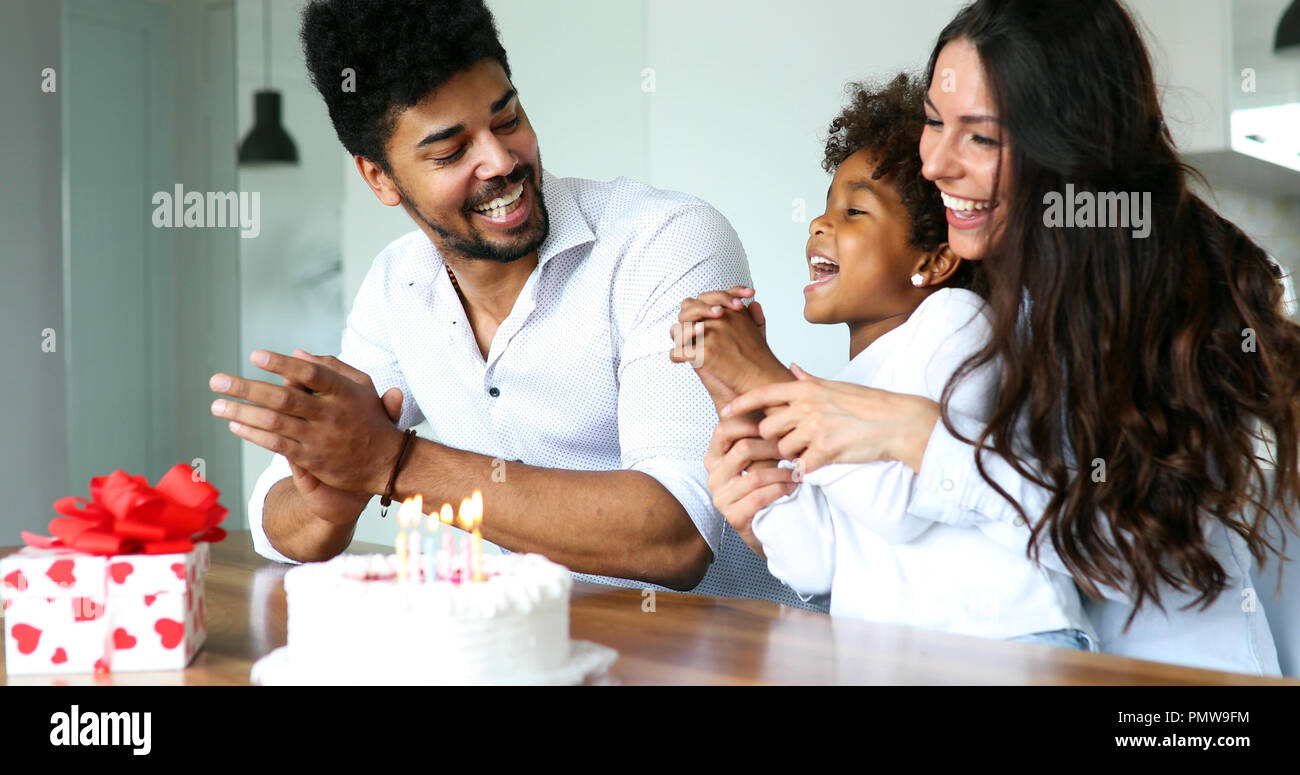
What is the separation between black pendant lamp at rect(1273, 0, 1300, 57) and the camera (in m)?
2.56

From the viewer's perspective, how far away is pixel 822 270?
5.82 feet

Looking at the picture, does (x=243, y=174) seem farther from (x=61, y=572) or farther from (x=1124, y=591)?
(x=1124, y=591)

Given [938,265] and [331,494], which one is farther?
[938,265]

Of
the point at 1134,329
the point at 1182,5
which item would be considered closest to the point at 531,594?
the point at 1134,329

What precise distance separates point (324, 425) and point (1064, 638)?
897 mm

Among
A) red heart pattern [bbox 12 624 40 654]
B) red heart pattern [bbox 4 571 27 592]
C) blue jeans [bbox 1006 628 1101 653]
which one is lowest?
blue jeans [bbox 1006 628 1101 653]

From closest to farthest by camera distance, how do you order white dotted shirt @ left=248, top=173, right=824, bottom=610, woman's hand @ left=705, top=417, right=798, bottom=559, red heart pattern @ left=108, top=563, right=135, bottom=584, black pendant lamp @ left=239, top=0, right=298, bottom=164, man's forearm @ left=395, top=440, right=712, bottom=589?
red heart pattern @ left=108, top=563, right=135, bottom=584, woman's hand @ left=705, top=417, right=798, bottom=559, man's forearm @ left=395, top=440, right=712, bottom=589, white dotted shirt @ left=248, top=173, right=824, bottom=610, black pendant lamp @ left=239, top=0, right=298, bottom=164

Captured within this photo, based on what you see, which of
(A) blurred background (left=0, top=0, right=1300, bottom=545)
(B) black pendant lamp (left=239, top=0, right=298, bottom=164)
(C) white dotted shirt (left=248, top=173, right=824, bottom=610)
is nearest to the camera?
(C) white dotted shirt (left=248, top=173, right=824, bottom=610)

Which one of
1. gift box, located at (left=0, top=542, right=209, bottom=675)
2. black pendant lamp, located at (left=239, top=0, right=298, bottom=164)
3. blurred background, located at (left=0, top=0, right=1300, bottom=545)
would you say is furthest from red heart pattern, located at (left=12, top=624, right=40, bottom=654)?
black pendant lamp, located at (left=239, top=0, right=298, bottom=164)

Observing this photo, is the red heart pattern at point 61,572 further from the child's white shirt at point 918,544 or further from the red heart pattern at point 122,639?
the child's white shirt at point 918,544

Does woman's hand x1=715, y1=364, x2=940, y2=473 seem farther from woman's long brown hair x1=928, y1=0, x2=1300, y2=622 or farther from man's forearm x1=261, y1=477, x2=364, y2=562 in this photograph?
man's forearm x1=261, y1=477, x2=364, y2=562

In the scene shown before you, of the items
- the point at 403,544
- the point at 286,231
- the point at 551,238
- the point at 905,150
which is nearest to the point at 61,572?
the point at 403,544

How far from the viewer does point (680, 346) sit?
1.39 m

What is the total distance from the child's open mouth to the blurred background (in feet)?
4.32
